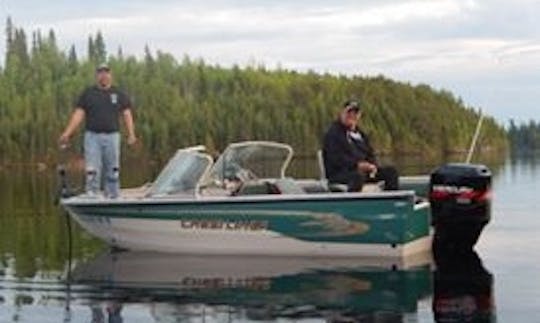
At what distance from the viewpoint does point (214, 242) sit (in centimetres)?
1357

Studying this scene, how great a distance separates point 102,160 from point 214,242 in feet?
6.66

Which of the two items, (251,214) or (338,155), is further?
(338,155)

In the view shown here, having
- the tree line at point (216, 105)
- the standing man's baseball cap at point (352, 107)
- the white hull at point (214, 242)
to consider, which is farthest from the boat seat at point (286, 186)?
the tree line at point (216, 105)

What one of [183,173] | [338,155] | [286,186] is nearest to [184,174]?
[183,173]

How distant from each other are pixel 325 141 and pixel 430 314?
4.75 metres

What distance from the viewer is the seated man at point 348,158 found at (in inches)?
531

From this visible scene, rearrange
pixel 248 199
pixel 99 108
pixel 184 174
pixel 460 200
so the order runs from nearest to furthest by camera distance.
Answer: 1. pixel 460 200
2. pixel 248 199
3. pixel 184 174
4. pixel 99 108

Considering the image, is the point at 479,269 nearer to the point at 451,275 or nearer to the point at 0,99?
the point at 451,275

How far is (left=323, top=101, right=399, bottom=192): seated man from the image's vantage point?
44.2ft

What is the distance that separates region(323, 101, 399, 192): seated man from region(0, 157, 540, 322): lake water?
1179 millimetres

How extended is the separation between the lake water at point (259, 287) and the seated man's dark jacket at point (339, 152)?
1260 millimetres

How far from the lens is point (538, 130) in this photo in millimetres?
133250

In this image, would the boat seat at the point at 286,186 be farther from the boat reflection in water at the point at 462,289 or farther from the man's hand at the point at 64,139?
the man's hand at the point at 64,139

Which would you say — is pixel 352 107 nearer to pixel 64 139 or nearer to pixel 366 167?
pixel 366 167
